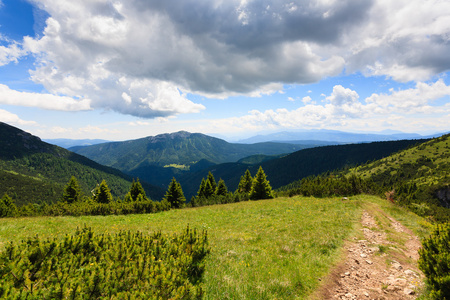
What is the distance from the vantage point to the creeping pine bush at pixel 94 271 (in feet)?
15.2

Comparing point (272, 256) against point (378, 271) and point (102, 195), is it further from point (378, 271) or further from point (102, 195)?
point (102, 195)

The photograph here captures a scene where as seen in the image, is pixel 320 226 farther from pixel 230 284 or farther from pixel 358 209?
pixel 230 284

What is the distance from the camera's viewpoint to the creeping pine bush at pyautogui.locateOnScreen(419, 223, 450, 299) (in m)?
6.80

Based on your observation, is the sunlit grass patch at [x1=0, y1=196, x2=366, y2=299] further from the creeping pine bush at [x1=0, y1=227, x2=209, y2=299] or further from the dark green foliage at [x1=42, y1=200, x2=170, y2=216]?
the dark green foliage at [x1=42, y1=200, x2=170, y2=216]

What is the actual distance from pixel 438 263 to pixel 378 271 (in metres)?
3.23

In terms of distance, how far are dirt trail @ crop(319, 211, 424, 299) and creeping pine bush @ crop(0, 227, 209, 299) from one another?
6.14 m

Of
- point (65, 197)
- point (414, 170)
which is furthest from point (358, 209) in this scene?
point (414, 170)

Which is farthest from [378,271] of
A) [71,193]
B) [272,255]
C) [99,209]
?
[71,193]

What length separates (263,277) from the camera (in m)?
8.34

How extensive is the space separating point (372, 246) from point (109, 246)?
51.7 ft

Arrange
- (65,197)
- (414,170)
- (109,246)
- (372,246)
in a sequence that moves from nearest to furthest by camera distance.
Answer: (109,246), (372,246), (65,197), (414,170)

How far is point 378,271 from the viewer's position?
9922mm

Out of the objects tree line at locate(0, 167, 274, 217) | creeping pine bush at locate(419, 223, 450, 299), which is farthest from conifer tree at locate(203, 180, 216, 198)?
creeping pine bush at locate(419, 223, 450, 299)

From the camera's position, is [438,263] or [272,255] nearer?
[438,263]
